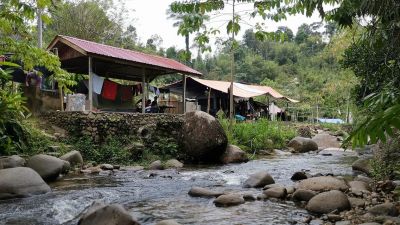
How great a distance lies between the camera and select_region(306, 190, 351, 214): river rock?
5.77m

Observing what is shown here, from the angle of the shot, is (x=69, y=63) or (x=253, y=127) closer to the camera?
(x=69, y=63)

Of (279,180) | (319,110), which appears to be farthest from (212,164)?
(319,110)

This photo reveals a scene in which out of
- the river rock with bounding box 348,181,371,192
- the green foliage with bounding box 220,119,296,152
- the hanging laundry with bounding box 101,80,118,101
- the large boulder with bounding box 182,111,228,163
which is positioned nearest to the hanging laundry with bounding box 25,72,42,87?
the hanging laundry with bounding box 101,80,118,101

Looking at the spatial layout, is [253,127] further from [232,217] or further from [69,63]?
[232,217]

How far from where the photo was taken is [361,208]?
583 cm

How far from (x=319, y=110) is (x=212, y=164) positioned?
25.2 m

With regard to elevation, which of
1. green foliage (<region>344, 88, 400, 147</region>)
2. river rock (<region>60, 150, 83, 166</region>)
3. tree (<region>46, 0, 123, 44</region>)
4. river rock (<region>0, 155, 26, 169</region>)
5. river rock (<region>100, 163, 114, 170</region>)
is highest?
tree (<region>46, 0, 123, 44</region>)

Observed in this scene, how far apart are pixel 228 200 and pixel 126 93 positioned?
1085cm

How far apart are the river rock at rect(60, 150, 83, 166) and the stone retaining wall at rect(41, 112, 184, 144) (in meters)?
1.54

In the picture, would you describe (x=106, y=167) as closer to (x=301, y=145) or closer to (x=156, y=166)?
(x=156, y=166)

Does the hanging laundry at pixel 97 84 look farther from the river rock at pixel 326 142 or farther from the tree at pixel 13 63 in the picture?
the river rock at pixel 326 142

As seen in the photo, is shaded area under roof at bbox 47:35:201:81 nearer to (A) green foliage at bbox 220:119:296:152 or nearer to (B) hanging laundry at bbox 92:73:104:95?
(B) hanging laundry at bbox 92:73:104:95

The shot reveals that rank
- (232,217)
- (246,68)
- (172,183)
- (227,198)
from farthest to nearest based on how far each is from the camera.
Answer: (246,68) → (172,183) → (227,198) → (232,217)

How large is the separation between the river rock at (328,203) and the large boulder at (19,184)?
488cm
